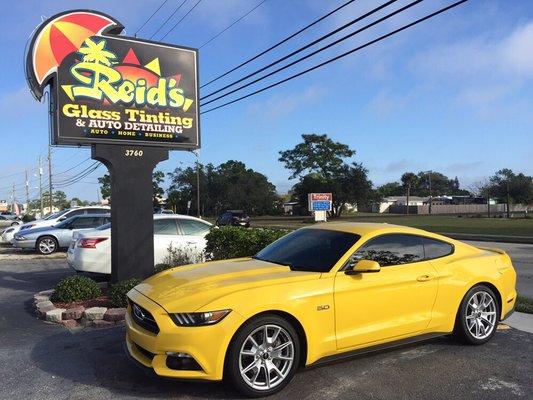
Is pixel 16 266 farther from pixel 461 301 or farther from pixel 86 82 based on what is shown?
pixel 461 301

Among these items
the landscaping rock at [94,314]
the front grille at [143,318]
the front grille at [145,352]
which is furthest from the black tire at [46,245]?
the front grille at [145,352]

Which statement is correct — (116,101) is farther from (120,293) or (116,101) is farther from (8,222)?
(8,222)

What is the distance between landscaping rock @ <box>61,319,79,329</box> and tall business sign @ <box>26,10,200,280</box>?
1816mm

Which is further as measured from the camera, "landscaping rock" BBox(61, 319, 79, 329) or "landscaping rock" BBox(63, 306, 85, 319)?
"landscaping rock" BBox(63, 306, 85, 319)

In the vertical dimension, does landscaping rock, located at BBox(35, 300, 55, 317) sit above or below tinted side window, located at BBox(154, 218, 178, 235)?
below

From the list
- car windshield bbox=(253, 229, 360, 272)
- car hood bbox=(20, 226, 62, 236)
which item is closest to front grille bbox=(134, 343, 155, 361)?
car windshield bbox=(253, 229, 360, 272)

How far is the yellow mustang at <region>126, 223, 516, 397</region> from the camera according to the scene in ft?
14.6

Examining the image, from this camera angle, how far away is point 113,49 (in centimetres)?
958

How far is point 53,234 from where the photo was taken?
19125 millimetres

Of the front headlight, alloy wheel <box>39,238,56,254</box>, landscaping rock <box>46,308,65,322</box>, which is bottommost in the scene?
landscaping rock <box>46,308,65,322</box>

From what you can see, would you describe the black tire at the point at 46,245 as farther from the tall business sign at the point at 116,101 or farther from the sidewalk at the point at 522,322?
the sidewalk at the point at 522,322

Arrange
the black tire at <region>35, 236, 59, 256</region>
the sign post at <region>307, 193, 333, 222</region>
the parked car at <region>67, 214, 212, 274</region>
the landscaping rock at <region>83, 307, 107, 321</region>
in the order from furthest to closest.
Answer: the sign post at <region>307, 193, 333, 222</region>, the black tire at <region>35, 236, 59, 256</region>, the parked car at <region>67, 214, 212, 274</region>, the landscaping rock at <region>83, 307, 107, 321</region>

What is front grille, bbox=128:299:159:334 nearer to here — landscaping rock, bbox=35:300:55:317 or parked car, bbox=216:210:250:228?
landscaping rock, bbox=35:300:55:317

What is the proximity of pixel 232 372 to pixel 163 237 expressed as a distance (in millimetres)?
7453
